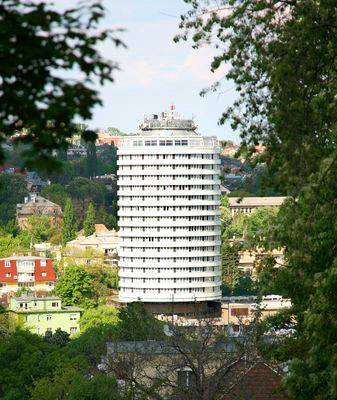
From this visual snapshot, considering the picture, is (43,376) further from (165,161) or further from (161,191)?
(161,191)

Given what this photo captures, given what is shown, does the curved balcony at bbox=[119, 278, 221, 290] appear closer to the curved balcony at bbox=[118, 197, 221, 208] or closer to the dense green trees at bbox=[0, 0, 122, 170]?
the curved balcony at bbox=[118, 197, 221, 208]

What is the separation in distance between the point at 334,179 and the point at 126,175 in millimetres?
154170

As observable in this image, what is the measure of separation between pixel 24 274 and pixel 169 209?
18741 mm

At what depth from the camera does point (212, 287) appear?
172m

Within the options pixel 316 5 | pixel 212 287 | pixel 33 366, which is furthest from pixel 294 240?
pixel 212 287

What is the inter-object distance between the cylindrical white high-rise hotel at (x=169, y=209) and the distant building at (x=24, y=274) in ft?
35.4

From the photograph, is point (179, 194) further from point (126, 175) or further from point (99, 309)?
point (99, 309)

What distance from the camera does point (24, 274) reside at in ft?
594

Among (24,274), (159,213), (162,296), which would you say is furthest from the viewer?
(24,274)

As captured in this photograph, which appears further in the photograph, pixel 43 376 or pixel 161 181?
pixel 161 181

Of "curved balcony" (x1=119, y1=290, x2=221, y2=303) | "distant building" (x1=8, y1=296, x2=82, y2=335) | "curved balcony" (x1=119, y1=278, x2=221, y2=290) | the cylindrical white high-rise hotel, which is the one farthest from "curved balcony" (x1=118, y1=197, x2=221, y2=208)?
"distant building" (x1=8, y1=296, x2=82, y2=335)

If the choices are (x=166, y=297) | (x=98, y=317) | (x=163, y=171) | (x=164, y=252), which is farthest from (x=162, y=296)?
(x=98, y=317)

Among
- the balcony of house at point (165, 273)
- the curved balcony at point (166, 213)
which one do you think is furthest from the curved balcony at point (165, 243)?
the balcony of house at point (165, 273)

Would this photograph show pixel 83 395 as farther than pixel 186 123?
No
